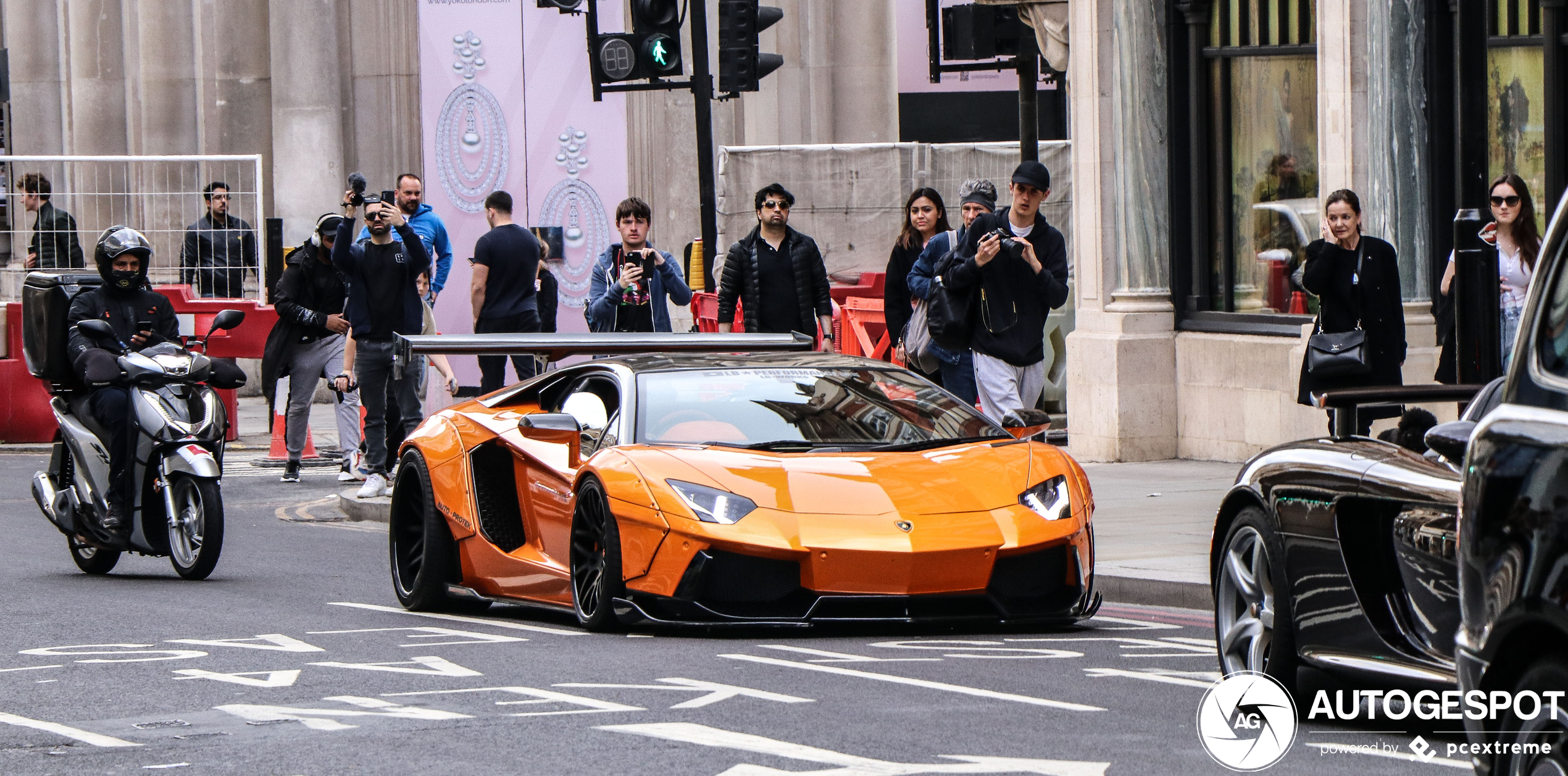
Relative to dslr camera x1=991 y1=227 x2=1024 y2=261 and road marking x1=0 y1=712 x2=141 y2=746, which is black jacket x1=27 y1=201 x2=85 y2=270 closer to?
dslr camera x1=991 y1=227 x2=1024 y2=261

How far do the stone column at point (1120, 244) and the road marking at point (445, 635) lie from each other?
331 inches

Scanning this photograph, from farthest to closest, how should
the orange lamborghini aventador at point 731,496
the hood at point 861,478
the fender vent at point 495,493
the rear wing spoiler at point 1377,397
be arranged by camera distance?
the fender vent at point 495,493 → the hood at point 861,478 → the orange lamborghini aventador at point 731,496 → the rear wing spoiler at point 1377,397

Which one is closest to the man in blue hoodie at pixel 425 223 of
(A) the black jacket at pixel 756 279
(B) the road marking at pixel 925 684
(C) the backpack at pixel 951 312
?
(A) the black jacket at pixel 756 279

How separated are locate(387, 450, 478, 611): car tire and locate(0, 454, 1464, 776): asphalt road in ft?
0.61

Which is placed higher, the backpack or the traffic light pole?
the traffic light pole

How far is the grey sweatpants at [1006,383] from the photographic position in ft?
45.7

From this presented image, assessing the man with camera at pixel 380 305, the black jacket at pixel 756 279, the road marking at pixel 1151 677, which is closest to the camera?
the road marking at pixel 1151 677

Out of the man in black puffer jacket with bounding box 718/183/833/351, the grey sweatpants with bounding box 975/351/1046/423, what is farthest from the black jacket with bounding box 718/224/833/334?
the grey sweatpants with bounding box 975/351/1046/423

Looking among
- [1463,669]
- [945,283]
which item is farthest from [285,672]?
[945,283]

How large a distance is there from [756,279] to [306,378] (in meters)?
4.83

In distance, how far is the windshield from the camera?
9.91m

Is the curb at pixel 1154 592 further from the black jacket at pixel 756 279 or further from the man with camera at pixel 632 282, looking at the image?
the man with camera at pixel 632 282

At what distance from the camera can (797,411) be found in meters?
10.1

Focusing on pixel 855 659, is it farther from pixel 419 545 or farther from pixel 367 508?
pixel 367 508
